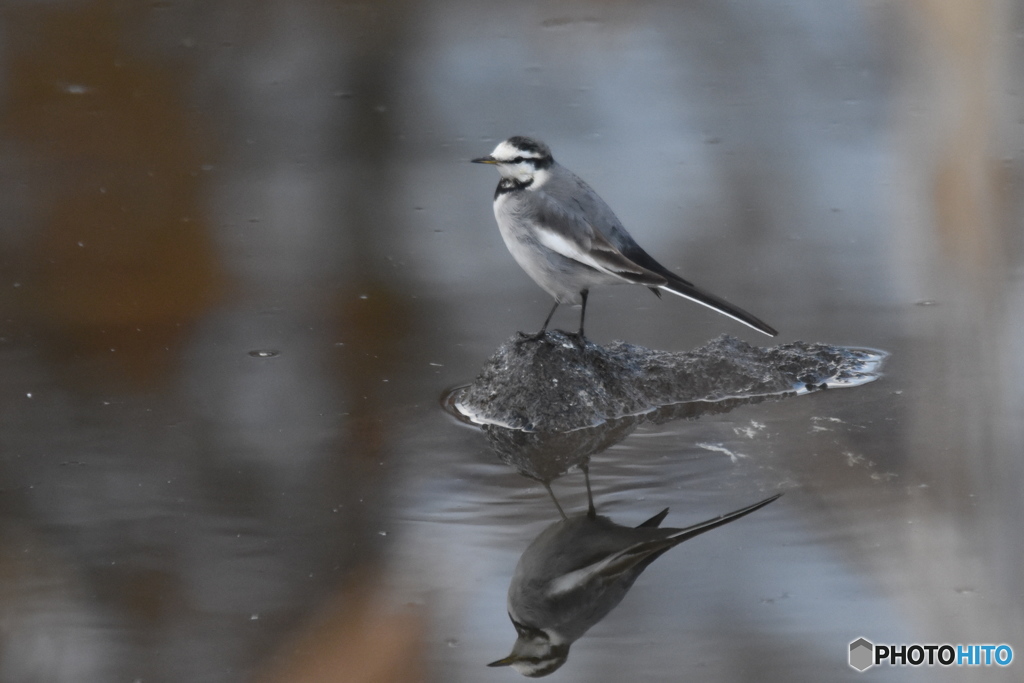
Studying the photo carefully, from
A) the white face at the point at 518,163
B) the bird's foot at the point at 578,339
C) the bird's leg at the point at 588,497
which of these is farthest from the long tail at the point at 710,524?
the white face at the point at 518,163

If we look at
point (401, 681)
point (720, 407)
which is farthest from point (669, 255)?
point (401, 681)

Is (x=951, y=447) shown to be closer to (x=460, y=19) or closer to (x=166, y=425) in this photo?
(x=166, y=425)

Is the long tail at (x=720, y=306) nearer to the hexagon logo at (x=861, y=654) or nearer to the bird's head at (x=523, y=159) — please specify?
the bird's head at (x=523, y=159)

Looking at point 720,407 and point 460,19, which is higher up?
point 460,19

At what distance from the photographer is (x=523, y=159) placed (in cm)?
524

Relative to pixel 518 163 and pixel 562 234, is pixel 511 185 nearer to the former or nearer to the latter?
pixel 518 163

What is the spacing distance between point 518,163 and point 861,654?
2546 mm

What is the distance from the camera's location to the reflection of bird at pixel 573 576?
368 centimetres

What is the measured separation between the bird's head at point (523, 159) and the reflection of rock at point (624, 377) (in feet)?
2.26

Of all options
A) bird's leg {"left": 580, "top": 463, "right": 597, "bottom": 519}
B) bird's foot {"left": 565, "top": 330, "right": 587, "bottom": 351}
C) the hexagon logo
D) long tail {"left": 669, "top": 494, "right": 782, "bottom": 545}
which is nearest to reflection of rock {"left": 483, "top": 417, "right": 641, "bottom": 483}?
bird's leg {"left": 580, "top": 463, "right": 597, "bottom": 519}

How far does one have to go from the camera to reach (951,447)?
486 cm

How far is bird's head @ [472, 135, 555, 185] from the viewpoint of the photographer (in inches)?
206

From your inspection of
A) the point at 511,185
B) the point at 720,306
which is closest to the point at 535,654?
the point at 720,306

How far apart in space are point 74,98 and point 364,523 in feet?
17.1
